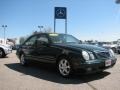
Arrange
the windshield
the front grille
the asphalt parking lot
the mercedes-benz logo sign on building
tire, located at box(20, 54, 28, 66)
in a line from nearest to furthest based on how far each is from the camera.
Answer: the asphalt parking lot, the front grille, the windshield, tire, located at box(20, 54, 28, 66), the mercedes-benz logo sign on building

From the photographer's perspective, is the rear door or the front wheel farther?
the rear door

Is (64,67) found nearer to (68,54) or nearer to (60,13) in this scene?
(68,54)

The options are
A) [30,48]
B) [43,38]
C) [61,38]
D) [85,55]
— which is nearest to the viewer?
[85,55]

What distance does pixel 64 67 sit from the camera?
7.11 metres

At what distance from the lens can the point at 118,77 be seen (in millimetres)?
7000

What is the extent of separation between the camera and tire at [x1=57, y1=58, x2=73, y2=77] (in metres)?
6.91

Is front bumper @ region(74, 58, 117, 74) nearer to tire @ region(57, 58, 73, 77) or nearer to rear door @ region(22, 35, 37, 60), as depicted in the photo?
tire @ region(57, 58, 73, 77)

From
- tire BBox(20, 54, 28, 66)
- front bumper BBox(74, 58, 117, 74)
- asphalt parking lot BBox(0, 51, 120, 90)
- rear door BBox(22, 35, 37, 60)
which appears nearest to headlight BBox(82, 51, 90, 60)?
front bumper BBox(74, 58, 117, 74)

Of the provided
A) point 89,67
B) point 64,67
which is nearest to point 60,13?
point 64,67

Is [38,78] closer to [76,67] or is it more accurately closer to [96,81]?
[76,67]

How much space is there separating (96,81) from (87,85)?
553 millimetres

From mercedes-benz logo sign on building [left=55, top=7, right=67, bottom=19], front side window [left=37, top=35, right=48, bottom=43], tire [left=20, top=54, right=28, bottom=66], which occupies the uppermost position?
mercedes-benz logo sign on building [left=55, top=7, right=67, bottom=19]

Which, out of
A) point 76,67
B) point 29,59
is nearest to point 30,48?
point 29,59

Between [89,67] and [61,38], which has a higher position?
[61,38]
